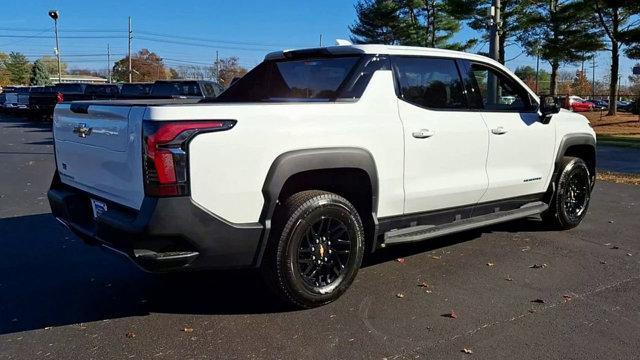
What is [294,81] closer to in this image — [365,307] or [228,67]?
[365,307]

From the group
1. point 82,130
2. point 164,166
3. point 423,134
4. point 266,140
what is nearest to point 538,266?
point 423,134

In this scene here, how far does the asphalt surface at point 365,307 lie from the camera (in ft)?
11.2

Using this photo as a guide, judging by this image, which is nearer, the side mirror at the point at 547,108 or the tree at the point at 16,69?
the side mirror at the point at 547,108

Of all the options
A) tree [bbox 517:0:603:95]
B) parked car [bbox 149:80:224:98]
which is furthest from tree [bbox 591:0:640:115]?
parked car [bbox 149:80:224:98]

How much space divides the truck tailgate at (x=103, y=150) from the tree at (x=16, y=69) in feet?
374

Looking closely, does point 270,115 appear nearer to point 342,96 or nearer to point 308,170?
point 308,170

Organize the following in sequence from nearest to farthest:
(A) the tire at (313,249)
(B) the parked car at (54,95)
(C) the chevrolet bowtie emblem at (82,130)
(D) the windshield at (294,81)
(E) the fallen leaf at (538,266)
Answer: (A) the tire at (313,249), (C) the chevrolet bowtie emblem at (82,130), (D) the windshield at (294,81), (E) the fallen leaf at (538,266), (B) the parked car at (54,95)

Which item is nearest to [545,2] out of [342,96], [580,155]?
[580,155]

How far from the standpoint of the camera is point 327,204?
12.9ft

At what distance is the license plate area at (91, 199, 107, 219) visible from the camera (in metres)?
3.79

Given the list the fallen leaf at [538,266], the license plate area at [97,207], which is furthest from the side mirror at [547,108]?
the license plate area at [97,207]

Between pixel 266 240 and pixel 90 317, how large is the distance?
4.32 feet

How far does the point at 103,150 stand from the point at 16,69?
11823cm

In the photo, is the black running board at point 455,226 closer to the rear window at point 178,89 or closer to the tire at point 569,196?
the tire at point 569,196
